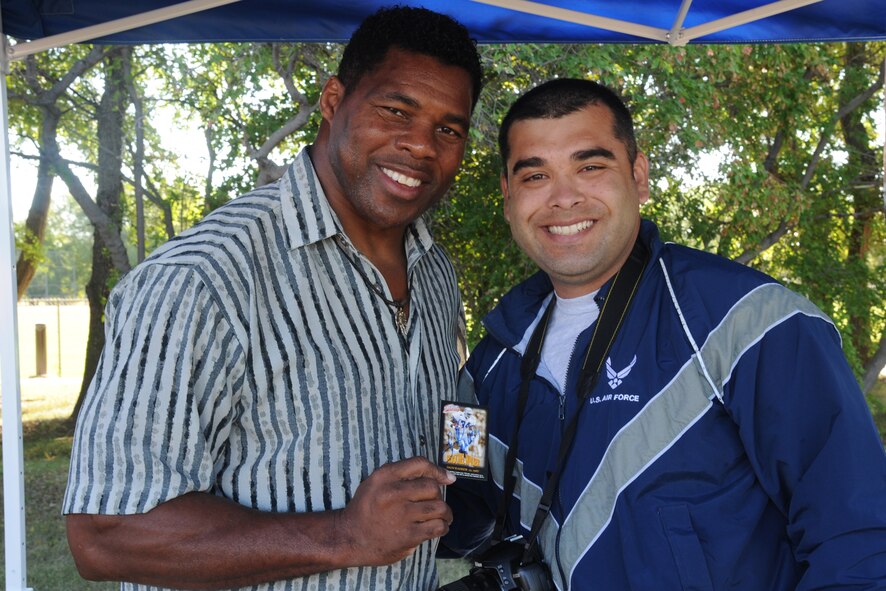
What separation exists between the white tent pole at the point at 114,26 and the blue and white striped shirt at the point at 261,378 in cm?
138

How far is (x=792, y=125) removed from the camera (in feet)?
34.5

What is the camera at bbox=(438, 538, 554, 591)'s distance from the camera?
2.40 meters

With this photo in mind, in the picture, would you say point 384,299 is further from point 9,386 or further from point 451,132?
point 9,386

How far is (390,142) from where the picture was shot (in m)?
2.62

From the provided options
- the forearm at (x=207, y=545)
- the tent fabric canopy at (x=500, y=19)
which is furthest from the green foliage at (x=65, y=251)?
the forearm at (x=207, y=545)

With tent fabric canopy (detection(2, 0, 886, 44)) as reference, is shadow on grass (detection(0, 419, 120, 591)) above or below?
below

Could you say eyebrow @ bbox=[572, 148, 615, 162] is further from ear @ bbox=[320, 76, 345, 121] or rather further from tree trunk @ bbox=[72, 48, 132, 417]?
tree trunk @ bbox=[72, 48, 132, 417]

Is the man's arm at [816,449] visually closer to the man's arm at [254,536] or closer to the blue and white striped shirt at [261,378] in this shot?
the man's arm at [254,536]

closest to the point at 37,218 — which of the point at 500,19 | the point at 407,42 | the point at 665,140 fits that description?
the point at 665,140

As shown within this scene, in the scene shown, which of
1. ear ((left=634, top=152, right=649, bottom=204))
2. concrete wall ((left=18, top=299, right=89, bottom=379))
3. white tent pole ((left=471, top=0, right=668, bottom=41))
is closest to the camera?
ear ((left=634, top=152, right=649, bottom=204))

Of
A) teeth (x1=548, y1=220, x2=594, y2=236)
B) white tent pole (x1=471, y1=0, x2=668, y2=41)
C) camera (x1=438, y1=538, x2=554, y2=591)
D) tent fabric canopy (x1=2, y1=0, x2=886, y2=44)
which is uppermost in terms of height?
tent fabric canopy (x1=2, y1=0, x2=886, y2=44)

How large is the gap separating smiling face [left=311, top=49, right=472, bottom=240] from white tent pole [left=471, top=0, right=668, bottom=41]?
39.7 inches

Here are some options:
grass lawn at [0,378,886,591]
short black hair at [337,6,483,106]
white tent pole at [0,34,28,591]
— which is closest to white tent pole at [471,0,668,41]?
short black hair at [337,6,483,106]

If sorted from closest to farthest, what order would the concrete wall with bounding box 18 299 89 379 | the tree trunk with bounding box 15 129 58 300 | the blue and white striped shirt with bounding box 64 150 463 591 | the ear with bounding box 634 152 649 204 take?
1. the blue and white striped shirt with bounding box 64 150 463 591
2. the ear with bounding box 634 152 649 204
3. the tree trunk with bounding box 15 129 58 300
4. the concrete wall with bounding box 18 299 89 379
